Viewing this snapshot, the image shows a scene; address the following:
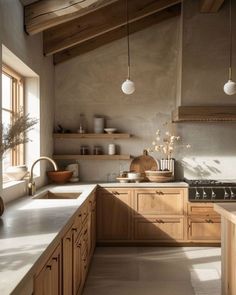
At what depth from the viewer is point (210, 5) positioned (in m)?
4.91

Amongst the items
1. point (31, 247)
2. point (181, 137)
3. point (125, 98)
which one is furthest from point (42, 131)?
point (31, 247)

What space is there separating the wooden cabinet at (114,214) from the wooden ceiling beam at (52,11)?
219 centimetres

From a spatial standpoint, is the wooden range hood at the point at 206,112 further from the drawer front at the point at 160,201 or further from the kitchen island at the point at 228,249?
the kitchen island at the point at 228,249

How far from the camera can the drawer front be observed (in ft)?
15.9

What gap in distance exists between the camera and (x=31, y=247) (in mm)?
1798

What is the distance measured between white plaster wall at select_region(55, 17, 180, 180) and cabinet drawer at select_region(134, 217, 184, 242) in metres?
1.04

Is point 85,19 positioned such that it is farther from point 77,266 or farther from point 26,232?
point 26,232

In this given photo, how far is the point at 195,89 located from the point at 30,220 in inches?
132

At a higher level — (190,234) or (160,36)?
(160,36)

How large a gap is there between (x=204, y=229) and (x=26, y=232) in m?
3.20

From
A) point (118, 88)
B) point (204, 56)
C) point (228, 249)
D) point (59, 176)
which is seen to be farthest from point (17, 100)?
point (228, 249)

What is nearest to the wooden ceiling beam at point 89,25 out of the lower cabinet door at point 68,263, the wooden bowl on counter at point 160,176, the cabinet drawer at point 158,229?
the wooden bowl on counter at point 160,176

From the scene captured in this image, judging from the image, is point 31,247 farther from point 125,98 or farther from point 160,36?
point 160,36

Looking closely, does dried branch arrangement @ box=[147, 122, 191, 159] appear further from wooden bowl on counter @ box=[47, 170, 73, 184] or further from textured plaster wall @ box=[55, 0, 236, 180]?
wooden bowl on counter @ box=[47, 170, 73, 184]
